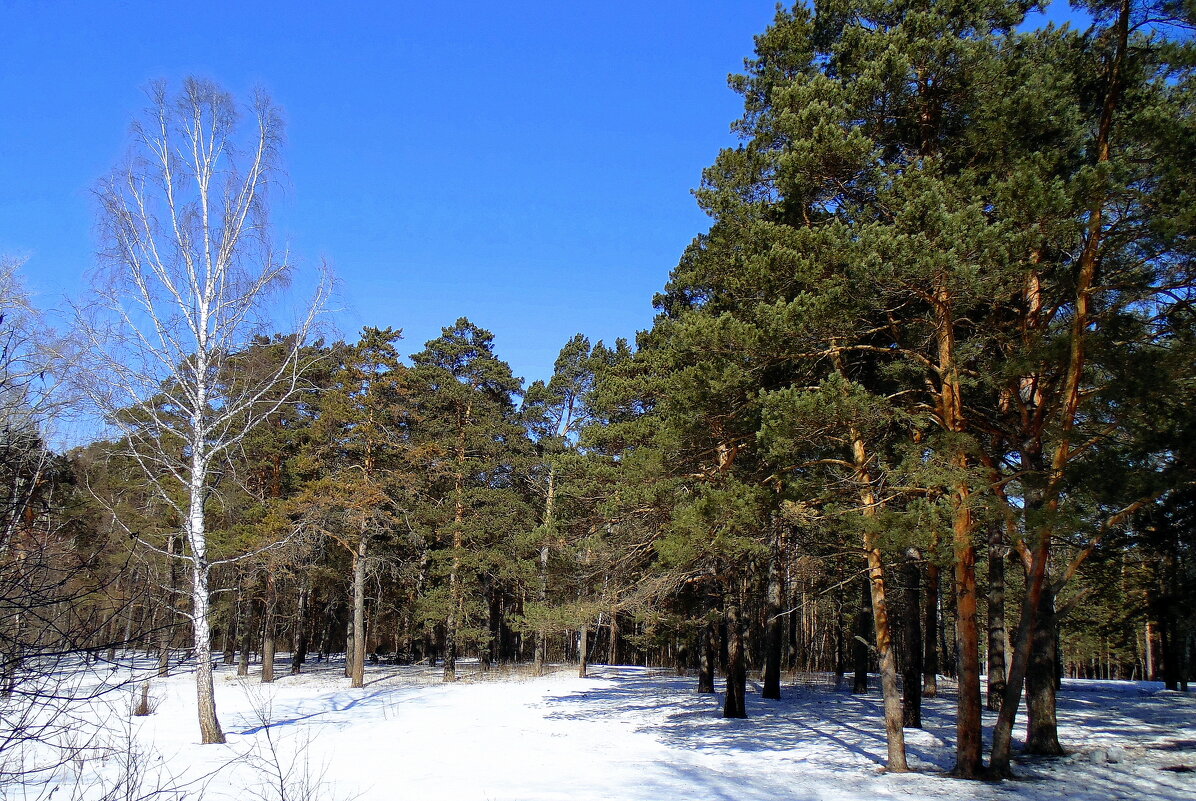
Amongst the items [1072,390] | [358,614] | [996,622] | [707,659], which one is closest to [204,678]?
[358,614]

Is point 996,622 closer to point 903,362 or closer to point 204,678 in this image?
point 903,362

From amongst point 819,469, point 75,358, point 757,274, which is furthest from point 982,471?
point 75,358

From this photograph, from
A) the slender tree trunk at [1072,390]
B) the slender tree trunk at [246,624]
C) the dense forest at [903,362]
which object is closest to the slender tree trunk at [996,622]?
the dense forest at [903,362]

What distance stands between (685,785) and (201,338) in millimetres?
10245

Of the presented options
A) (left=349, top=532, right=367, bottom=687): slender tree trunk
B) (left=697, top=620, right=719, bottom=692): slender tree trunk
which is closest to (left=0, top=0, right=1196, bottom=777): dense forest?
(left=697, top=620, right=719, bottom=692): slender tree trunk

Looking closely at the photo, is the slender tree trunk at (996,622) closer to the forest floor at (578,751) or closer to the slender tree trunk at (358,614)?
the forest floor at (578,751)

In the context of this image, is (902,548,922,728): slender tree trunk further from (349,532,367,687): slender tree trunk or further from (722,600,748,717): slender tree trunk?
(349,532,367,687): slender tree trunk

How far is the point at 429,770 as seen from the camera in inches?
386

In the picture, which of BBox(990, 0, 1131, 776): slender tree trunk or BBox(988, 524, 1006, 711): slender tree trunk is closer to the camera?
BBox(990, 0, 1131, 776): slender tree trunk

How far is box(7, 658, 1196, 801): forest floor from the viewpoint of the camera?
26.2 feet

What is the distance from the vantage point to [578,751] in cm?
1170

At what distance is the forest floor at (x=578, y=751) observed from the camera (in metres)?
7.99

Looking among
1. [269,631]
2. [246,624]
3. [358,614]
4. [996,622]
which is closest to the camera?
[996,622]

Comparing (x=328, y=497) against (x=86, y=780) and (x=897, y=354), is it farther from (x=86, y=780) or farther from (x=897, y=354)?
(x=897, y=354)
